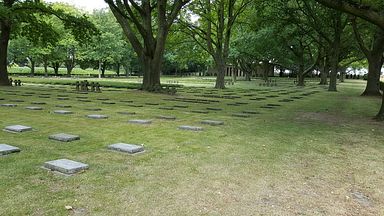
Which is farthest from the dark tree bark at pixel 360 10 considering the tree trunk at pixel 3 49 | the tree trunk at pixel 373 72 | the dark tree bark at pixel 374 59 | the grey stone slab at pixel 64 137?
the tree trunk at pixel 3 49

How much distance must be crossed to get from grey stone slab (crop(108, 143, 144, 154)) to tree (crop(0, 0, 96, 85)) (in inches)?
610

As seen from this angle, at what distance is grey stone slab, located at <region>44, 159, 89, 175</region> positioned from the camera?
4133 mm

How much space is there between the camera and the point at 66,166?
421cm

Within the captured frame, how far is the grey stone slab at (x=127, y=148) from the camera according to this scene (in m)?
5.25

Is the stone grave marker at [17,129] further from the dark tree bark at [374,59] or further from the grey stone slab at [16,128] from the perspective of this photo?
the dark tree bark at [374,59]

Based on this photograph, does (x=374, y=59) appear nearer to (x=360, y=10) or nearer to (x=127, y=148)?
(x=360, y=10)

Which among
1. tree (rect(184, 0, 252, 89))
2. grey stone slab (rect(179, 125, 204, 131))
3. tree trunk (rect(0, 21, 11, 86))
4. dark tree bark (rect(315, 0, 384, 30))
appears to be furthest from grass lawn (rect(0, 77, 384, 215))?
tree (rect(184, 0, 252, 89))

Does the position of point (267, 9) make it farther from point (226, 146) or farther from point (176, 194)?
point (176, 194)

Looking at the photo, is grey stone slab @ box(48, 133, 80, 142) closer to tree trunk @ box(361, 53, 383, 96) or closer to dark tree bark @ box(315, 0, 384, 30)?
dark tree bark @ box(315, 0, 384, 30)

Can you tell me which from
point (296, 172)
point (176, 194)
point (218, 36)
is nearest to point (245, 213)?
point (176, 194)

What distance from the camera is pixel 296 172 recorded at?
15.2ft

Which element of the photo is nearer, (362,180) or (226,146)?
(362,180)

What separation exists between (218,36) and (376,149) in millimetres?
21740

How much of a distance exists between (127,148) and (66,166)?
1.23 meters
